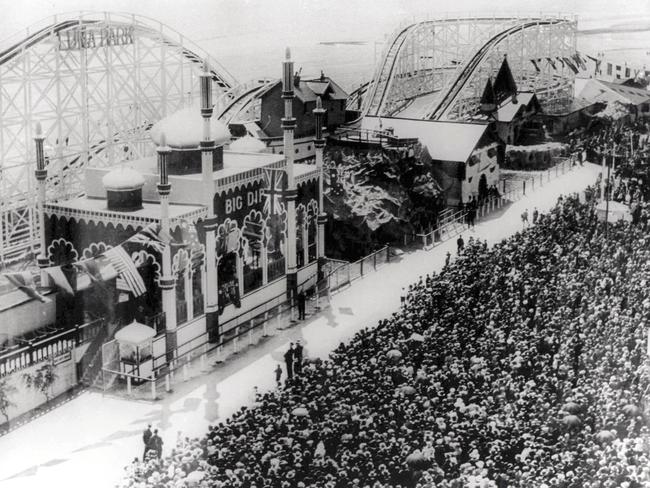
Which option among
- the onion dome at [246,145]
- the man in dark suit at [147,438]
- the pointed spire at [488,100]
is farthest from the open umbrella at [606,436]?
the pointed spire at [488,100]

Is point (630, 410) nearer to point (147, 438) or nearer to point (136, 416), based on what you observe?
point (147, 438)

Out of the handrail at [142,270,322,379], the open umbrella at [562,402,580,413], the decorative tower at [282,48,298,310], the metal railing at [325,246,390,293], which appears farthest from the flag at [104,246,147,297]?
the open umbrella at [562,402,580,413]

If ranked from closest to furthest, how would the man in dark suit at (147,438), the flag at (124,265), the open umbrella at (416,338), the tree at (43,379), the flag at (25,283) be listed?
the man in dark suit at (147,438) < the tree at (43,379) < the flag at (25,283) < the open umbrella at (416,338) < the flag at (124,265)

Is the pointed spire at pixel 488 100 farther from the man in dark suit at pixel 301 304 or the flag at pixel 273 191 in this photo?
the man in dark suit at pixel 301 304

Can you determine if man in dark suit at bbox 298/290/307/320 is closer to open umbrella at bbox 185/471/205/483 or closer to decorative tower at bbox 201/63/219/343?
decorative tower at bbox 201/63/219/343

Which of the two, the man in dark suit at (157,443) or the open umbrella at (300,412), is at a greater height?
the open umbrella at (300,412)

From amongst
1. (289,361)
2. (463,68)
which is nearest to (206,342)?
(289,361)
